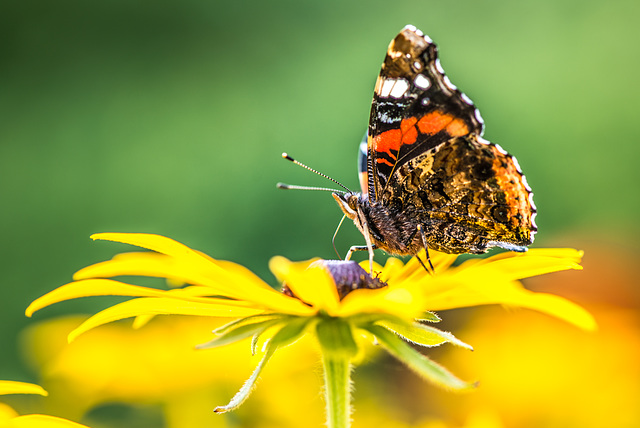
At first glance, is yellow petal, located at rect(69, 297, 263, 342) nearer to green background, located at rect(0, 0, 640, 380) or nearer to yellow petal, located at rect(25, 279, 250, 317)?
yellow petal, located at rect(25, 279, 250, 317)

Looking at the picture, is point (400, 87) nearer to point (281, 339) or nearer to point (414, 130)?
point (414, 130)

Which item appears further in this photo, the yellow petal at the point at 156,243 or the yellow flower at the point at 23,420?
the yellow petal at the point at 156,243

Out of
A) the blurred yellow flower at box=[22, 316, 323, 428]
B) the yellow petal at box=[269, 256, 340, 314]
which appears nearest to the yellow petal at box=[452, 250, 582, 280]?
the yellow petal at box=[269, 256, 340, 314]

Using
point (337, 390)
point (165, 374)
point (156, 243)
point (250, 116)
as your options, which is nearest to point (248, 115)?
point (250, 116)

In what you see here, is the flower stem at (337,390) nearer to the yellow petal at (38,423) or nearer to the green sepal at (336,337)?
the green sepal at (336,337)

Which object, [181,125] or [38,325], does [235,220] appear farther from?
[38,325]

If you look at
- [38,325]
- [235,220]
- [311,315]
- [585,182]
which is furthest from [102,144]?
[311,315]

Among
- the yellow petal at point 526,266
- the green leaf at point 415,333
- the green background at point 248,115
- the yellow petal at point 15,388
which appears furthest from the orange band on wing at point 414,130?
the green background at point 248,115
